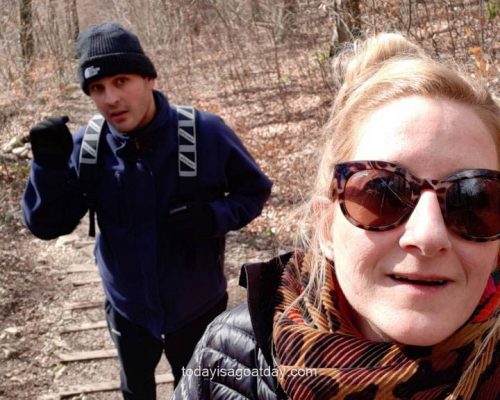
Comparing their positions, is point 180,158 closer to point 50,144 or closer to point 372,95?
point 50,144

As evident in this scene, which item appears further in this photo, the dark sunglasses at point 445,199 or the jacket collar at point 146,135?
the jacket collar at point 146,135

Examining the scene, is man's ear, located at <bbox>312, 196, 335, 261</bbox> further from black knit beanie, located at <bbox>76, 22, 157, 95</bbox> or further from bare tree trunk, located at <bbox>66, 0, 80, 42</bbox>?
bare tree trunk, located at <bbox>66, 0, 80, 42</bbox>

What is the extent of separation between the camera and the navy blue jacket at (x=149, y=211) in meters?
2.81

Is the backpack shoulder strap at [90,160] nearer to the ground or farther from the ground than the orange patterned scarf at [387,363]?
farther from the ground

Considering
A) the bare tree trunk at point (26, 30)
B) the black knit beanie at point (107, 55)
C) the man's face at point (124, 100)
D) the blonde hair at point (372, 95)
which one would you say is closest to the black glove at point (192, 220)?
the man's face at point (124, 100)

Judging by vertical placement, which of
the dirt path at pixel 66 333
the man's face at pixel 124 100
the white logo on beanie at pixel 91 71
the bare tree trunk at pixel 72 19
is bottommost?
the dirt path at pixel 66 333

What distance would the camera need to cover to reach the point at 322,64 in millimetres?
8766

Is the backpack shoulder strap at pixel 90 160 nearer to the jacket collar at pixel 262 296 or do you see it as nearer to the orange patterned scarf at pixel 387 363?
the jacket collar at pixel 262 296

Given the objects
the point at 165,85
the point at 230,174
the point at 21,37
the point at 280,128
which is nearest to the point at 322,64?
the point at 280,128

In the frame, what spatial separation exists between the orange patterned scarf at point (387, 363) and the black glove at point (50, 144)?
1679mm

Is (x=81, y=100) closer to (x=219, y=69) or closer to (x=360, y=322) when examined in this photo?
(x=219, y=69)

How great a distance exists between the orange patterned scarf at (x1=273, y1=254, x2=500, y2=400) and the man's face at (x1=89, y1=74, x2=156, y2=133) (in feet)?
5.25

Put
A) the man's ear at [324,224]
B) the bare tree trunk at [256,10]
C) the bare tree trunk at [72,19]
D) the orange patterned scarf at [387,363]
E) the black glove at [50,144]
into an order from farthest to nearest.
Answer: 1. the bare tree trunk at [72,19]
2. the bare tree trunk at [256,10]
3. the black glove at [50,144]
4. the man's ear at [324,224]
5. the orange patterned scarf at [387,363]

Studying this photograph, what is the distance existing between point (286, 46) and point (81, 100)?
6780 mm
